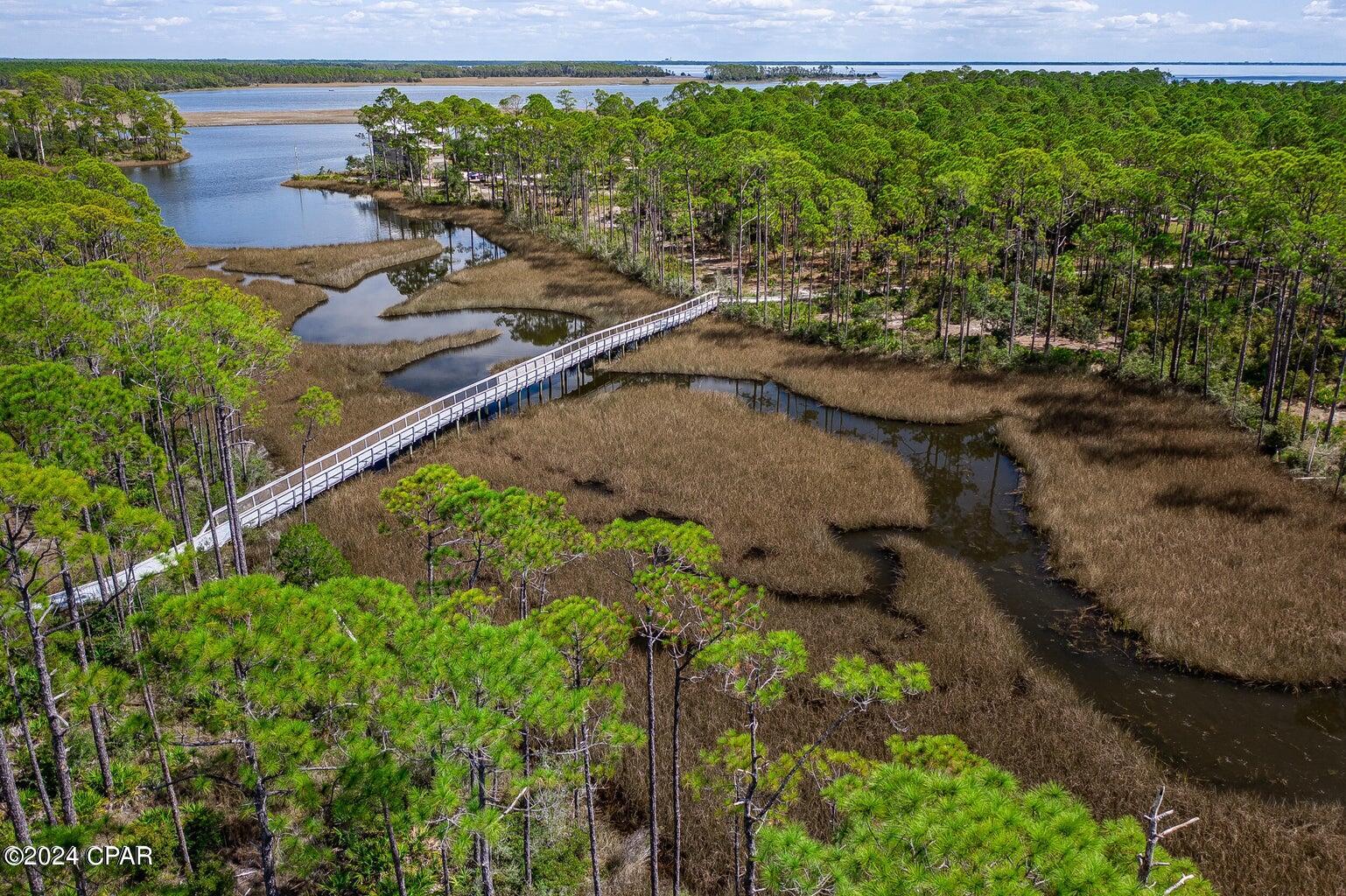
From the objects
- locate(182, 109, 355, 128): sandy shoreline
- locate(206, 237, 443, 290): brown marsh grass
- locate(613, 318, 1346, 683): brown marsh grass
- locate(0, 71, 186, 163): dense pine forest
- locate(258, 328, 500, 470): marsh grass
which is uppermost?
locate(182, 109, 355, 128): sandy shoreline

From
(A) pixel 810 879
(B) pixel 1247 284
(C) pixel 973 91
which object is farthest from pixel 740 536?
(C) pixel 973 91

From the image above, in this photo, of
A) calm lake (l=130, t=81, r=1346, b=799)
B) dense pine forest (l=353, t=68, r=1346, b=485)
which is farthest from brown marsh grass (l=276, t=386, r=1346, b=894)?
dense pine forest (l=353, t=68, r=1346, b=485)

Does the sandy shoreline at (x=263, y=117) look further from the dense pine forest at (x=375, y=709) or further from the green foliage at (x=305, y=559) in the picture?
the dense pine forest at (x=375, y=709)

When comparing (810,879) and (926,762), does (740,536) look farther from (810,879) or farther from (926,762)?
(810,879)

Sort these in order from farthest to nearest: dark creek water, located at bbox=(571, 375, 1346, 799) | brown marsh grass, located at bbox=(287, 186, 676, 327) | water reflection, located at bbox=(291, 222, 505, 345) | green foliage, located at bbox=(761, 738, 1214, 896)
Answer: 1. brown marsh grass, located at bbox=(287, 186, 676, 327)
2. water reflection, located at bbox=(291, 222, 505, 345)
3. dark creek water, located at bbox=(571, 375, 1346, 799)
4. green foliage, located at bbox=(761, 738, 1214, 896)

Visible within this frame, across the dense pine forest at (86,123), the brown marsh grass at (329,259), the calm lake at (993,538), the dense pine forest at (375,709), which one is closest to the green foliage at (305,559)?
the dense pine forest at (375,709)

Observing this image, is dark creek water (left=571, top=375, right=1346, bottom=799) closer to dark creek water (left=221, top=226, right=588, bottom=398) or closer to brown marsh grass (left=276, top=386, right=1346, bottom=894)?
brown marsh grass (left=276, top=386, right=1346, bottom=894)
